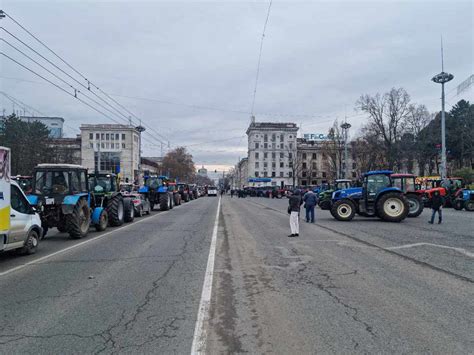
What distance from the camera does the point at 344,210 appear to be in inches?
782

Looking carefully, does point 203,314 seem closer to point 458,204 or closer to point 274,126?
point 458,204

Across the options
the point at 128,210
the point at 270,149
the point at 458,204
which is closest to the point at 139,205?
the point at 128,210

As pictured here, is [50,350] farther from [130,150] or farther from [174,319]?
[130,150]

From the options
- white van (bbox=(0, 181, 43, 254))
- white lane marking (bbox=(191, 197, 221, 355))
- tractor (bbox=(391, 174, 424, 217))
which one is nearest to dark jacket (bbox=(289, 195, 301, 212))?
white lane marking (bbox=(191, 197, 221, 355))

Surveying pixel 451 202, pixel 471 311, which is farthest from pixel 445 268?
pixel 451 202

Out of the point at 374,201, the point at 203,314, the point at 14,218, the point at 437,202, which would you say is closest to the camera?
the point at 203,314

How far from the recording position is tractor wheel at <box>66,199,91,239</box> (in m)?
13.3

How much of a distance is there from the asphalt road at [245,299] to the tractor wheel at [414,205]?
1121 centimetres

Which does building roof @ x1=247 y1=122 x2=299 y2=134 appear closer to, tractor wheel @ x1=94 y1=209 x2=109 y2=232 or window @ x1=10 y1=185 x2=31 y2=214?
tractor wheel @ x1=94 y1=209 x2=109 y2=232

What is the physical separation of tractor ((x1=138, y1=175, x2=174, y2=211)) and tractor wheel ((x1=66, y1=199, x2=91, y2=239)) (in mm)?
15693

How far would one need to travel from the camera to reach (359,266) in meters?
8.62

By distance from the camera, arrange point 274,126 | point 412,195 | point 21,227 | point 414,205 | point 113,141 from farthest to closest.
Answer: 1. point 274,126
2. point 113,141
3. point 412,195
4. point 414,205
5. point 21,227

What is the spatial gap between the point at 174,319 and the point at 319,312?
1.95 metres

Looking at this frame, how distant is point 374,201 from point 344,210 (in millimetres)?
1495
